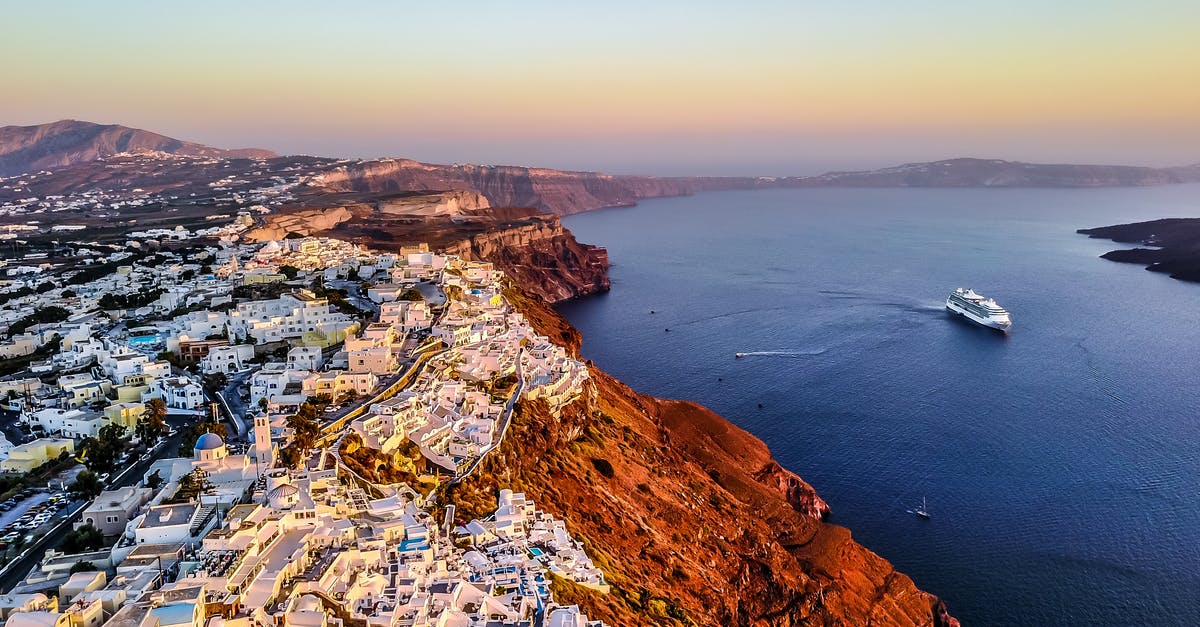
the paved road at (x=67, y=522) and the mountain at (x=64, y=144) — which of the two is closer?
the paved road at (x=67, y=522)

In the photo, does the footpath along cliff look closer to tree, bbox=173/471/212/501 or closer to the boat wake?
tree, bbox=173/471/212/501

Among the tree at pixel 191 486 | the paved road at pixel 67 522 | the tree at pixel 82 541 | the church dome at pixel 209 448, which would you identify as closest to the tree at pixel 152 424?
the paved road at pixel 67 522

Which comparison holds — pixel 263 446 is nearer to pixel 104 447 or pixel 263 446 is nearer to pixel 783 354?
pixel 104 447

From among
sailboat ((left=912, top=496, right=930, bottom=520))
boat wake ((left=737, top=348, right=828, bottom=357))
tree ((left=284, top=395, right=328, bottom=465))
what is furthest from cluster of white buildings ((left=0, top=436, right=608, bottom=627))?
boat wake ((left=737, top=348, right=828, bottom=357))

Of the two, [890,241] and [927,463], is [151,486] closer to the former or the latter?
[927,463]

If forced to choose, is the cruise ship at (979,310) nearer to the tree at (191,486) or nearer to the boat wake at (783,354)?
the boat wake at (783,354)

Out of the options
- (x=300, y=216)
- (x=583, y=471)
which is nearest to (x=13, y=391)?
(x=583, y=471)
